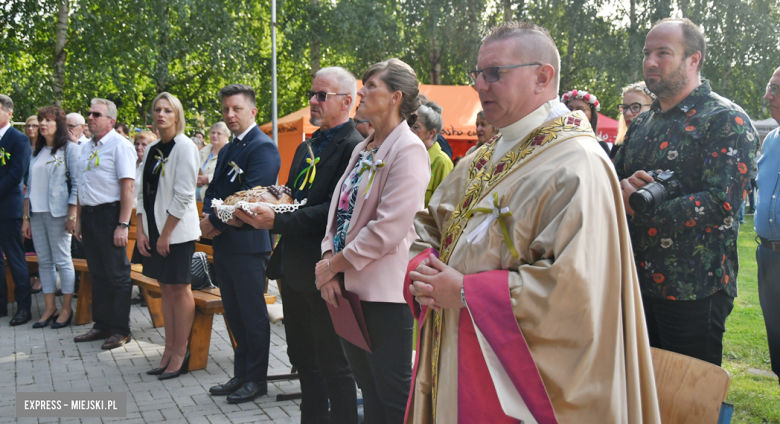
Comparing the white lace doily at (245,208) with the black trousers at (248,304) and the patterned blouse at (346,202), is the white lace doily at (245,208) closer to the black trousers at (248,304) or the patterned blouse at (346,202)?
the patterned blouse at (346,202)

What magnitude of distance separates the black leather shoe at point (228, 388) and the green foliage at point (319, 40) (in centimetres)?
1190

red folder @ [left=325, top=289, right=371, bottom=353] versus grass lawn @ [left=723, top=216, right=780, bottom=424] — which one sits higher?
red folder @ [left=325, top=289, right=371, bottom=353]

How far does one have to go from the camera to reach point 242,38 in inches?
731

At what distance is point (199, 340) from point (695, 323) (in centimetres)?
380

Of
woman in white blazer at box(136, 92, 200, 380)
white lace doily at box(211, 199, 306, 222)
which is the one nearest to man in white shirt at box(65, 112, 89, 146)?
woman in white blazer at box(136, 92, 200, 380)

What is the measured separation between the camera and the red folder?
276 cm

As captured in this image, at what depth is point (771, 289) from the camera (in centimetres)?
375

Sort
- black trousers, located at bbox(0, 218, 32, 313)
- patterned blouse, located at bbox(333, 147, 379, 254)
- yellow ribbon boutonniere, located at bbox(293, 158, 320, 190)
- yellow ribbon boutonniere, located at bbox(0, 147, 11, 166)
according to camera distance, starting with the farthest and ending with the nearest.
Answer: black trousers, located at bbox(0, 218, 32, 313) → yellow ribbon boutonniere, located at bbox(0, 147, 11, 166) → yellow ribbon boutonniere, located at bbox(293, 158, 320, 190) → patterned blouse, located at bbox(333, 147, 379, 254)

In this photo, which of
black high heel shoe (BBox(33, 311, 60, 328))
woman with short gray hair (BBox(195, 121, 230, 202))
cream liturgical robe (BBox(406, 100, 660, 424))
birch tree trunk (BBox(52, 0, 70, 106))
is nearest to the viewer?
cream liturgical robe (BBox(406, 100, 660, 424))

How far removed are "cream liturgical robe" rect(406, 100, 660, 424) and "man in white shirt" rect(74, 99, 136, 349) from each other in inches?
180

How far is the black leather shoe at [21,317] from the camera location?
645cm

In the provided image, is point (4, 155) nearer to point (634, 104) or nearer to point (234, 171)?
point (234, 171)

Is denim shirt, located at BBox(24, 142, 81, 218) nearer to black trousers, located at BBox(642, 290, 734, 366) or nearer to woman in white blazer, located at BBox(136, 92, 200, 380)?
woman in white blazer, located at BBox(136, 92, 200, 380)

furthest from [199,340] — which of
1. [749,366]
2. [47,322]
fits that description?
[749,366]
